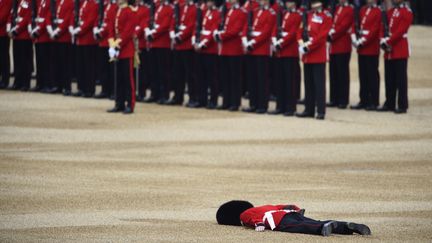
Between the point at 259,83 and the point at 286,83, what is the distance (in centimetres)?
47

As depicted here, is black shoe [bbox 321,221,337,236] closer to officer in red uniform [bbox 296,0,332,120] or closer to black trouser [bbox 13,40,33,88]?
officer in red uniform [bbox 296,0,332,120]

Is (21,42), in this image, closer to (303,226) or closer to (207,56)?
(207,56)

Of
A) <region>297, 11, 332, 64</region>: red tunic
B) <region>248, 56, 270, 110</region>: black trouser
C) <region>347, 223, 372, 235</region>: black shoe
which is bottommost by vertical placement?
<region>347, 223, 372, 235</region>: black shoe

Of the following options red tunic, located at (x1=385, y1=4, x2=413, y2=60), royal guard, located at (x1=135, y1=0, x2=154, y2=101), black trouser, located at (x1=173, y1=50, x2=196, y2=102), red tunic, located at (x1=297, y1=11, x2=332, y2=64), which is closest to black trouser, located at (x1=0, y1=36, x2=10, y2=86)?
royal guard, located at (x1=135, y1=0, x2=154, y2=101)

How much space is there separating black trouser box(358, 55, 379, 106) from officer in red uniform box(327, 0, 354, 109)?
0.22m

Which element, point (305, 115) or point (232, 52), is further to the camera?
point (232, 52)

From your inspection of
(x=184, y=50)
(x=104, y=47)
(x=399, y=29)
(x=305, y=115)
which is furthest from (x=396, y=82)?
(x=104, y=47)

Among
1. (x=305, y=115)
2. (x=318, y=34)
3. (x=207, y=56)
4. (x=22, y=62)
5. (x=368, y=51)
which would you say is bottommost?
(x=305, y=115)

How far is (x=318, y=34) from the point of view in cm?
1852

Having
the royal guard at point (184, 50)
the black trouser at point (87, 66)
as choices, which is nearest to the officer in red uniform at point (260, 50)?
the royal guard at point (184, 50)

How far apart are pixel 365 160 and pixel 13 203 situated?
4802 mm

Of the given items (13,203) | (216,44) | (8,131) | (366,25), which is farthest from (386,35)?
(13,203)

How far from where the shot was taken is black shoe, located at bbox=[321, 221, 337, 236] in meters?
9.61

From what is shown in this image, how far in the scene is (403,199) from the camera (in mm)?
11719
